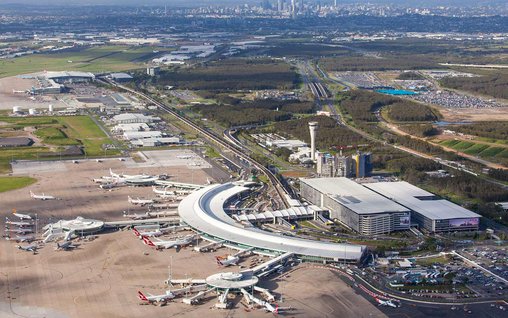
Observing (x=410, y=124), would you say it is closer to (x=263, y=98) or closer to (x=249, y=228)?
(x=263, y=98)

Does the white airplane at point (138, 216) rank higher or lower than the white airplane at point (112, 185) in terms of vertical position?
higher

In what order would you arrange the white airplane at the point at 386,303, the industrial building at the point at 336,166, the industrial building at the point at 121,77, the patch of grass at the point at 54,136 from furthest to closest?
the industrial building at the point at 121,77 → the patch of grass at the point at 54,136 → the industrial building at the point at 336,166 → the white airplane at the point at 386,303

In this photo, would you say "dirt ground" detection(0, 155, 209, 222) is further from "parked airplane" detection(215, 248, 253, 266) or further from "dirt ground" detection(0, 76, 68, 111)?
"dirt ground" detection(0, 76, 68, 111)

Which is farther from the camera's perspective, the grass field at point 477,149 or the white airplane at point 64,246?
the grass field at point 477,149

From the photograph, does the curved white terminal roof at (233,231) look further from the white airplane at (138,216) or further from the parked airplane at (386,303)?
the parked airplane at (386,303)

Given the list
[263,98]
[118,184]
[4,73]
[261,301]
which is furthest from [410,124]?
[4,73]

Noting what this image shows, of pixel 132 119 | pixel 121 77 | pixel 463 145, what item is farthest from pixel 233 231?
pixel 121 77

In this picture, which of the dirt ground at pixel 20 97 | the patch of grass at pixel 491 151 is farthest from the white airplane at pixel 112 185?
the dirt ground at pixel 20 97
